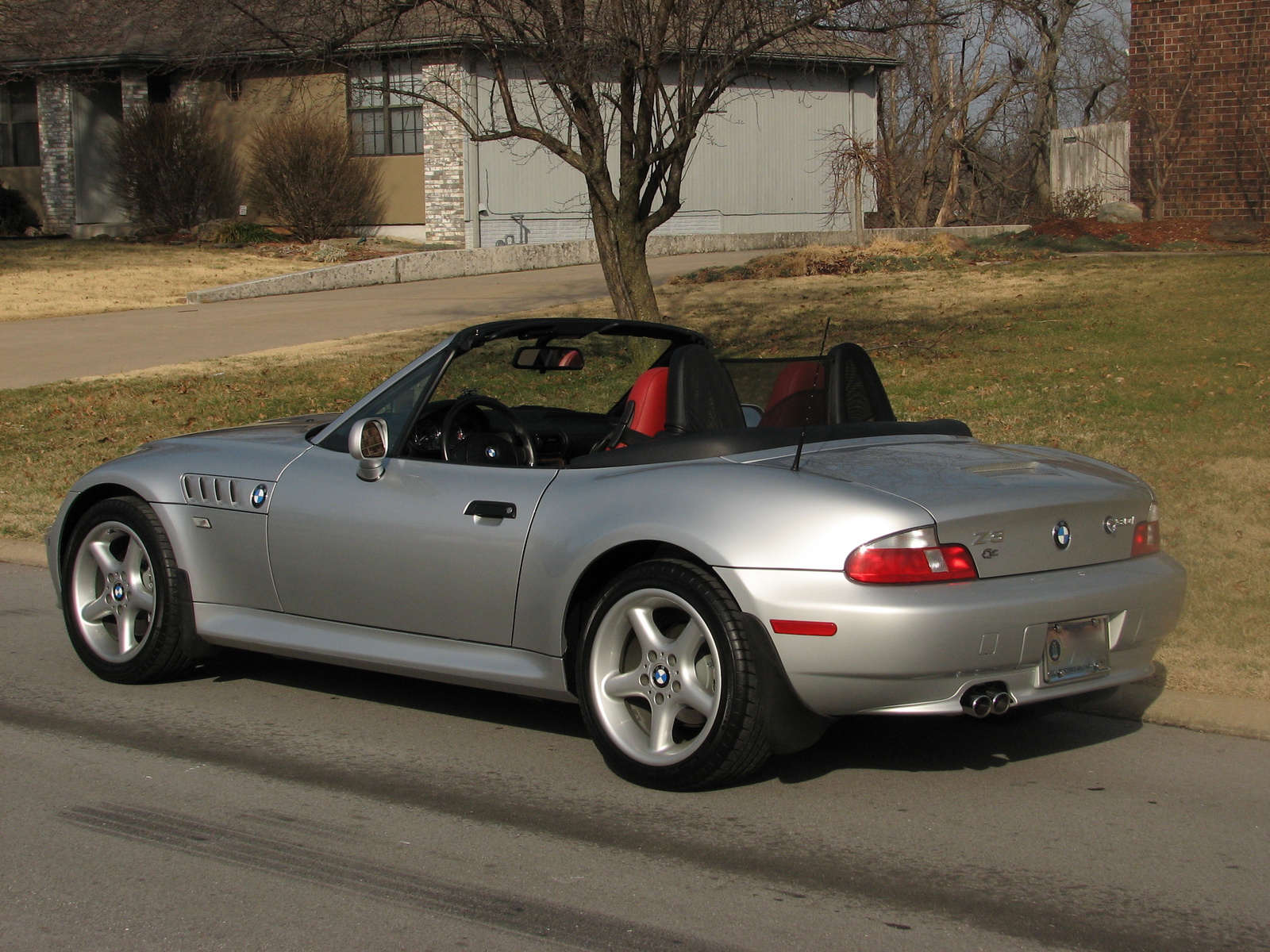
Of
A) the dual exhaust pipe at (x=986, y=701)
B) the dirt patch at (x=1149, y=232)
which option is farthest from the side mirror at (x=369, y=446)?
the dirt patch at (x=1149, y=232)

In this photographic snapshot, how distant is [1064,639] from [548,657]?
1664mm

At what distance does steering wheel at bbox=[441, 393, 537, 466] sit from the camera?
17.1 feet

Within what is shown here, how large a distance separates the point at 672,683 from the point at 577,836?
22.7 inches

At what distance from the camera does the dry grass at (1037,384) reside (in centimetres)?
766

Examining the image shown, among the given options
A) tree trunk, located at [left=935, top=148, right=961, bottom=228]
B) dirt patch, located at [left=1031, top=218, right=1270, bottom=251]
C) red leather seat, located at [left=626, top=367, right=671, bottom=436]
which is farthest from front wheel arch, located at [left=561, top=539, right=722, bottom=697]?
tree trunk, located at [left=935, top=148, right=961, bottom=228]

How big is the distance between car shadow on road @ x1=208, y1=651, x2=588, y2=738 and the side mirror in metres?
0.81

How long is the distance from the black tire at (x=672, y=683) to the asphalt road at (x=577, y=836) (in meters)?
0.14

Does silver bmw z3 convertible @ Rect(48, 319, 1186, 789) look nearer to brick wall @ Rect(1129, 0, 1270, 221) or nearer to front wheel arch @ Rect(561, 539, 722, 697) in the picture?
front wheel arch @ Rect(561, 539, 722, 697)

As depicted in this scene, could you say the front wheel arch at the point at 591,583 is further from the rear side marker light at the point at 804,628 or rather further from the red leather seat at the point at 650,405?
the red leather seat at the point at 650,405

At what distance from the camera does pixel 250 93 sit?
112 ft

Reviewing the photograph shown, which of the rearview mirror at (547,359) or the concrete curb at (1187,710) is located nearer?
the concrete curb at (1187,710)

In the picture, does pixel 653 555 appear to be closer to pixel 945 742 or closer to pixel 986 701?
pixel 986 701

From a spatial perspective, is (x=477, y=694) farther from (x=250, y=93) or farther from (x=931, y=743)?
(x=250, y=93)

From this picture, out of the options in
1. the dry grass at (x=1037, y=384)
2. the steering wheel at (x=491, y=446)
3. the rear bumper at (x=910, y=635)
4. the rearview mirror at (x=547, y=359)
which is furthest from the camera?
the dry grass at (x=1037, y=384)
